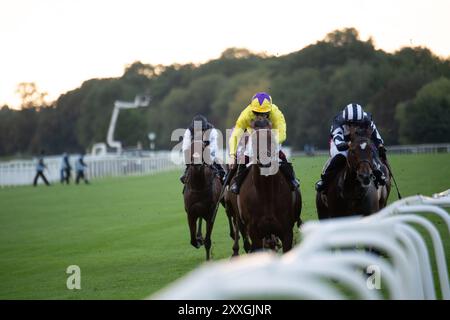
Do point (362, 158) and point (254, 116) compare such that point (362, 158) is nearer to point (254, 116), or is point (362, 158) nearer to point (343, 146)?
point (343, 146)

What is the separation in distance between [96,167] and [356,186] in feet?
134

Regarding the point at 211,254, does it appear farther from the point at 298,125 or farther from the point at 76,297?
the point at 298,125

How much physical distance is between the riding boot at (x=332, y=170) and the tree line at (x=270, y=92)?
9.38 metres

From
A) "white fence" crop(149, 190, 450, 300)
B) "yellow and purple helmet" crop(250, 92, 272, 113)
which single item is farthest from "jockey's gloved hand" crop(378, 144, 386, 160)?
"white fence" crop(149, 190, 450, 300)

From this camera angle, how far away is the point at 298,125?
2264 inches

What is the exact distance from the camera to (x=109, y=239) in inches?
632

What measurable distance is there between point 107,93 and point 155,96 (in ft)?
41.2

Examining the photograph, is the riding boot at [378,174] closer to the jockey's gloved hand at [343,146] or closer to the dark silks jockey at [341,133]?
the dark silks jockey at [341,133]

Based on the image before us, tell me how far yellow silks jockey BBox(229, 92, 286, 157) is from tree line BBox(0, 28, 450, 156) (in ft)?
30.7

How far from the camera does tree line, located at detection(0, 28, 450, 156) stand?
77.9 ft

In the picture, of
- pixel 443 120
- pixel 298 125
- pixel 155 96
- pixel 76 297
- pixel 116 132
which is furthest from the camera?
pixel 155 96

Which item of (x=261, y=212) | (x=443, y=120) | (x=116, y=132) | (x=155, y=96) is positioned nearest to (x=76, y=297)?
(x=261, y=212)

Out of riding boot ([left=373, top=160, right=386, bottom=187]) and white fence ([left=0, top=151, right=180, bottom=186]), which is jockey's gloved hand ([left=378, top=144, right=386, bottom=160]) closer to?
riding boot ([left=373, top=160, right=386, bottom=187])

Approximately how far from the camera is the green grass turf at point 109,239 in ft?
33.9
